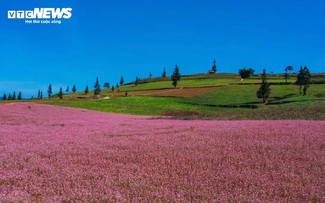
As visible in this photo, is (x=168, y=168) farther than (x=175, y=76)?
No

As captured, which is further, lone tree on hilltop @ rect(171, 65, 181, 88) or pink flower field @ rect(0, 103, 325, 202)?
lone tree on hilltop @ rect(171, 65, 181, 88)

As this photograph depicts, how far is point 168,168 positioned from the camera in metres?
11.8

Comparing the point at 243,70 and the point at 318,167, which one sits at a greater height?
the point at 243,70

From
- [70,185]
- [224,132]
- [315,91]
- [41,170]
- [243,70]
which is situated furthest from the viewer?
[243,70]

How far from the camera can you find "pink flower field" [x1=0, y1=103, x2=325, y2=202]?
9.20 m

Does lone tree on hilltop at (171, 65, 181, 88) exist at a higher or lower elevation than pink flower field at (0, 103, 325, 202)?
higher

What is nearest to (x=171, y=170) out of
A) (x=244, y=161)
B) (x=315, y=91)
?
(x=244, y=161)

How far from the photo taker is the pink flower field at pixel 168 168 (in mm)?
9195

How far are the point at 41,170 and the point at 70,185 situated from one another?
6.28 feet

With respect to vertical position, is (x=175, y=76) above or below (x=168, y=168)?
above

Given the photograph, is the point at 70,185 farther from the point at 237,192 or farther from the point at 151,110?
the point at 151,110

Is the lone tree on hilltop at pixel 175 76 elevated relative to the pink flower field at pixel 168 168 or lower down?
elevated

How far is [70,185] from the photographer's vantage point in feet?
32.5

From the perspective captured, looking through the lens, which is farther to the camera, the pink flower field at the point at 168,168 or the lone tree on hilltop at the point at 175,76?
the lone tree on hilltop at the point at 175,76
